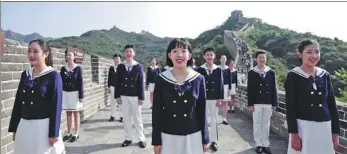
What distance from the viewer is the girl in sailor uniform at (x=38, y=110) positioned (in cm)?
339

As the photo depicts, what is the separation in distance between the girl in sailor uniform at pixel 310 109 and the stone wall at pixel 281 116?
1.40 meters

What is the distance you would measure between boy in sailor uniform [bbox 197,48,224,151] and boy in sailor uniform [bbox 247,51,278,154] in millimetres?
587

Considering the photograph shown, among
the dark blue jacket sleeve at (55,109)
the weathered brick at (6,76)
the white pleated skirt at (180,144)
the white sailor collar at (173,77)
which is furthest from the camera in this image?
the weathered brick at (6,76)

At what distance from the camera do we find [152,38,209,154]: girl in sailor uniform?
3.21m

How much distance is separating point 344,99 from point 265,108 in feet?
9.35

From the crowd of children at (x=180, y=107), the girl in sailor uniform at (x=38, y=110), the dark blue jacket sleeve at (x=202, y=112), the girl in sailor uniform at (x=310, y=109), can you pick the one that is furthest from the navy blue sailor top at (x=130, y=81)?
the girl in sailor uniform at (x=310, y=109)

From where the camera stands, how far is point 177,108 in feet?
10.7

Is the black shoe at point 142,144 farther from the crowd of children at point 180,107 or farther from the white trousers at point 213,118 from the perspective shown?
the crowd of children at point 180,107

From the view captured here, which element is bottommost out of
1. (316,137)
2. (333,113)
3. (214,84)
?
(316,137)

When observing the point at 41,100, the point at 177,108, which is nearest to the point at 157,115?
the point at 177,108

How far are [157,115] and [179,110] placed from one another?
0.22 metres

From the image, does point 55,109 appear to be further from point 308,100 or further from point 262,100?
point 262,100

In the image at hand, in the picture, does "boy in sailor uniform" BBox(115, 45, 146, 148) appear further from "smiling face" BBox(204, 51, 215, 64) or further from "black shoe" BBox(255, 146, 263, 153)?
"black shoe" BBox(255, 146, 263, 153)

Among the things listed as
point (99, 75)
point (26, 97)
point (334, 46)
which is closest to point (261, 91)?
point (26, 97)
